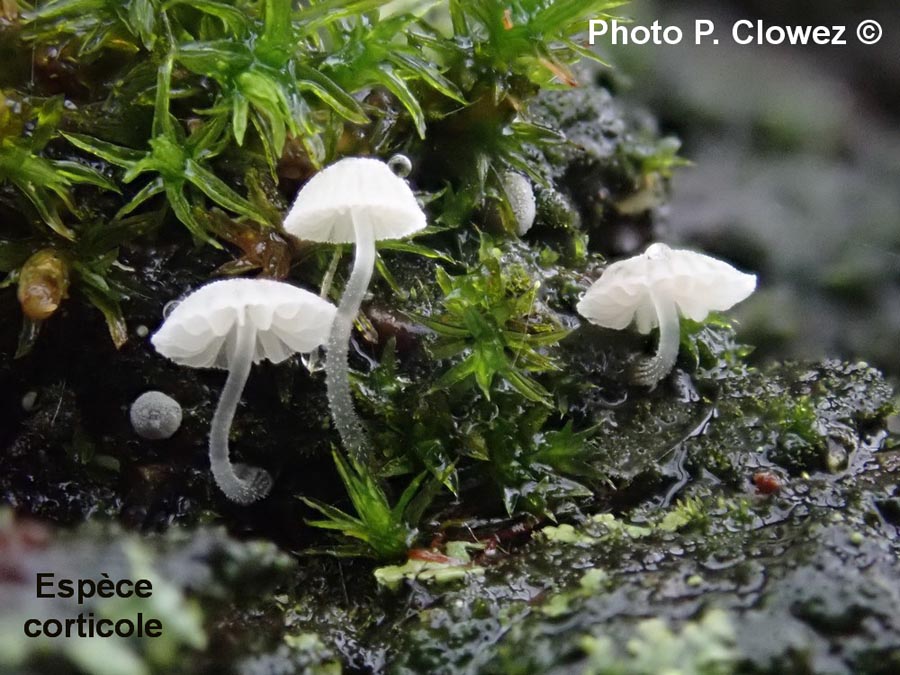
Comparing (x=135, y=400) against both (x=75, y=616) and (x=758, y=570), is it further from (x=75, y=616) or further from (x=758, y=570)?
(x=758, y=570)

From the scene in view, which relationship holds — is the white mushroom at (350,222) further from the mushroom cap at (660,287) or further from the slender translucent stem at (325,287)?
the mushroom cap at (660,287)

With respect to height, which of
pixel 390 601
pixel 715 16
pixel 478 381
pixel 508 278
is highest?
pixel 715 16

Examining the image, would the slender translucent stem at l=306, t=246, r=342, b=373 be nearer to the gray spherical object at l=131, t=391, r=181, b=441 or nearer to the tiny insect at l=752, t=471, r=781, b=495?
the gray spherical object at l=131, t=391, r=181, b=441

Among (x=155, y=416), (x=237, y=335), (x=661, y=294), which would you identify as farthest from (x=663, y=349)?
(x=155, y=416)

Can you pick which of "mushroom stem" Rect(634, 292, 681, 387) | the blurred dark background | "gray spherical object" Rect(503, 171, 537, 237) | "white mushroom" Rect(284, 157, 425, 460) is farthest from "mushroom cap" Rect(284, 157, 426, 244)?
the blurred dark background

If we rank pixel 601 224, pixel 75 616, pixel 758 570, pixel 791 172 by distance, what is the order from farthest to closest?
pixel 791 172 < pixel 601 224 < pixel 758 570 < pixel 75 616

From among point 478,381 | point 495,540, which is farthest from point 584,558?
point 478,381
